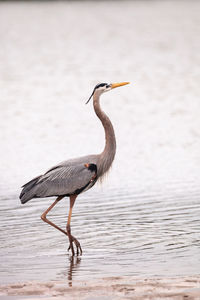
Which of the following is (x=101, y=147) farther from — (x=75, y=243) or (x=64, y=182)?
(x=75, y=243)

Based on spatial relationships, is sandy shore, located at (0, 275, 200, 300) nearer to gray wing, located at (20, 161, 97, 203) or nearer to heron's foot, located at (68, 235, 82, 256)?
heron's foot, located at (68, 235, 82, 256)

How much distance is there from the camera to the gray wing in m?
10.5

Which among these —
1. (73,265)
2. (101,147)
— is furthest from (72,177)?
(101,147)

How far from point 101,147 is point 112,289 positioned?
9.85 meters

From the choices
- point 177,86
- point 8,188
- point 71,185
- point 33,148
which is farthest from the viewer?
point 177,86

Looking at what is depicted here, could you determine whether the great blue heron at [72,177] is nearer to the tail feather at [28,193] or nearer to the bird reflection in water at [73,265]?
the tail feather at [28,193]

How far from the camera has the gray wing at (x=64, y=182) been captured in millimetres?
10531

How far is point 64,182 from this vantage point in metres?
10.6

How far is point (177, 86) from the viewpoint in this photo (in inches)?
1120

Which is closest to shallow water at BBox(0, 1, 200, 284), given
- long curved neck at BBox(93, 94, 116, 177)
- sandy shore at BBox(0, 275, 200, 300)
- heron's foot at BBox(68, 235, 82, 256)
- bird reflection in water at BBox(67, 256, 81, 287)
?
bird reflection in water at BBox(67, 256, 81, 287)

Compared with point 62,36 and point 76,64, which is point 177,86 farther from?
point 62,36

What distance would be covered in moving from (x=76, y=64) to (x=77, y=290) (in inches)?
1123

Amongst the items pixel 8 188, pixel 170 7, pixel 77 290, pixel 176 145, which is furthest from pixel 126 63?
pixel 170 7

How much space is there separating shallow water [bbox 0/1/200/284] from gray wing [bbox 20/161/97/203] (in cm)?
58
